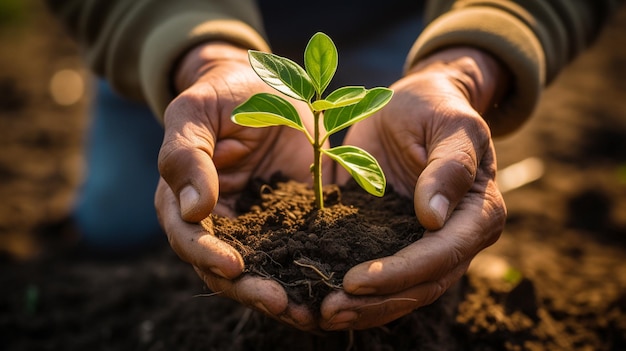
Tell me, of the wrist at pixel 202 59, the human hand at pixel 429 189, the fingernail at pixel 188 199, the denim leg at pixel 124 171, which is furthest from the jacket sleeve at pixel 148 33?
the fingernail at pixel 188 199

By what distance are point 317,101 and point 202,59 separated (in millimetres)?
688

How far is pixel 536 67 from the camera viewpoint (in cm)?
184

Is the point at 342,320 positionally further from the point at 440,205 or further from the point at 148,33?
the point at 148,33

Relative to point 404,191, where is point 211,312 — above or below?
below

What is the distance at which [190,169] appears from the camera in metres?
1.28

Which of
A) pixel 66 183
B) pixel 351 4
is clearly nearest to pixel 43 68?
pixel 66 183

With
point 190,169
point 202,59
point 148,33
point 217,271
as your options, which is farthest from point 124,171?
point 217,271

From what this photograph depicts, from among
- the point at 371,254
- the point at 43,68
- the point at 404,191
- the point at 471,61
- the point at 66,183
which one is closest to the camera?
the point at 371,254

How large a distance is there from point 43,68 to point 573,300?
3.68 metres

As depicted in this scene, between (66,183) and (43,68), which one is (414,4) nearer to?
(66,183)

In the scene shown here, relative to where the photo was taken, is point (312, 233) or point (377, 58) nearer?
point (312, 233)

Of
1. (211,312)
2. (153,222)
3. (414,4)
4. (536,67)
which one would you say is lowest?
(153,222)

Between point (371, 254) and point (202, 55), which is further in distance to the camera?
point (202, 55)

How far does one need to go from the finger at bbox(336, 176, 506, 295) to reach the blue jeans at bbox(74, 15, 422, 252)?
5.04 ft
